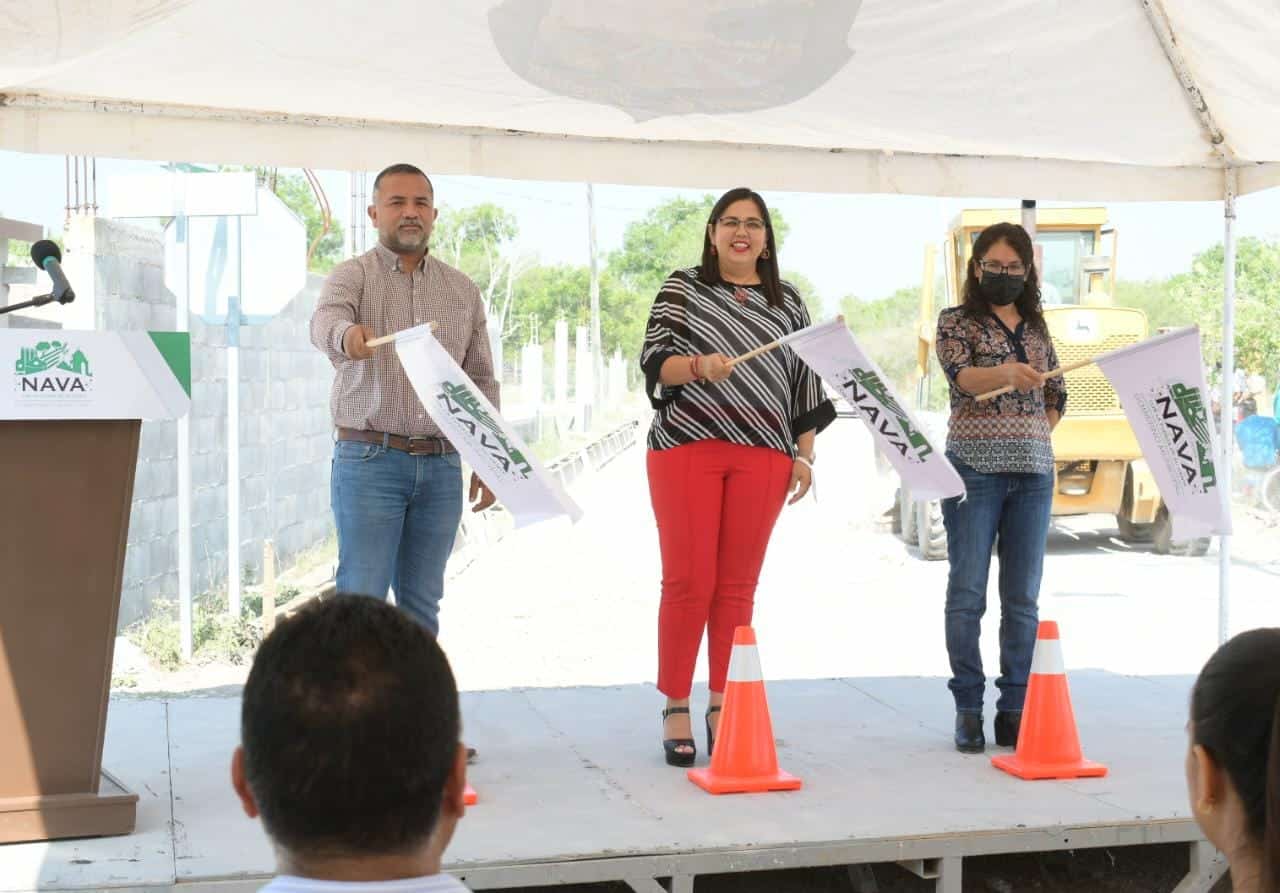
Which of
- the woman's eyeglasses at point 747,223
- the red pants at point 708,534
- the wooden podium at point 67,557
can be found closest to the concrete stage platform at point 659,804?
the wooden podium at point 67,557

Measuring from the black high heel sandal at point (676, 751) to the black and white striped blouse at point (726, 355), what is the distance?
0.81 meters

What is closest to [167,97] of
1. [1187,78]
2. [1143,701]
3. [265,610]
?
[1187,78]

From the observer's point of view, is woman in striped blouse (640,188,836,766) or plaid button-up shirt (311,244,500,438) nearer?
plaid button-up shirt (311,244,500,438)

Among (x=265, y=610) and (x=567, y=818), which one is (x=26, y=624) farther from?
(x=265, y=610)

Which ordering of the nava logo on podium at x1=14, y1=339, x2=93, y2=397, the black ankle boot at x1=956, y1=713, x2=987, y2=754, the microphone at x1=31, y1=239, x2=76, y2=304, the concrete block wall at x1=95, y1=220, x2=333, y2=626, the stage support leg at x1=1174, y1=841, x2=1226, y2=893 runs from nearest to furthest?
the microphone at x1=31, y1=239, x2=76, y2=304, the nava logo on podium at x1=14, y1=339, x2=93, y2=397, the stage support leg at x1=1174, y1=841, x2=1226, y2=893, the black ankle boot at x1=956, y1=713, x2=987, y2=754, the concrete block wall at x1=95, y1=220, x2=333, y2=626

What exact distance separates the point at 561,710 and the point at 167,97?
8.20 ft

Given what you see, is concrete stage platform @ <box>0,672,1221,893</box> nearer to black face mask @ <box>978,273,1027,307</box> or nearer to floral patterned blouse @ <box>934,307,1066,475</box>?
floral patterned blouse @ <box>934,307,1066,475</box>

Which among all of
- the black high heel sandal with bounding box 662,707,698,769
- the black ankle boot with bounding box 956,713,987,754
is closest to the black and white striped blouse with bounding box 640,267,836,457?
the black high heel sandal with bounding box 662,707,698,769

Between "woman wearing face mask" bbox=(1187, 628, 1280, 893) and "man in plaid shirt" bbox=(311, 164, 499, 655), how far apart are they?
2.87 meters

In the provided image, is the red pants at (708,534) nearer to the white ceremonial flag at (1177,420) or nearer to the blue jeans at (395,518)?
the blue jeans at (395,518)

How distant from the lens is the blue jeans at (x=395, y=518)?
4180 millimetres

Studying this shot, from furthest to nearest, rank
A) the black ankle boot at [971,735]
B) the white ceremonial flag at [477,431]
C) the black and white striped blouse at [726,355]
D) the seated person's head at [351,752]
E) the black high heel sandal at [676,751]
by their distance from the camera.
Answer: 1. the black ankle boot at [971,735]
2. the black high heel sandal at [676,751]
3. the black and white striped blouse at [726,355]
4. the white ceremonial flag at [477,431]
5. the seated person's head at [351,752]

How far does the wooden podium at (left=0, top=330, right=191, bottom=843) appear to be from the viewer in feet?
11.6

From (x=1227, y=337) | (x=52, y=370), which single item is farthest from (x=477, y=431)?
(x=1227, y=337)
